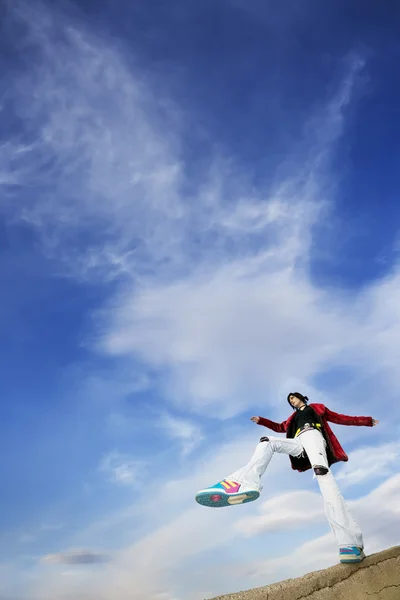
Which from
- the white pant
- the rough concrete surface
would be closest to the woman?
the white pant

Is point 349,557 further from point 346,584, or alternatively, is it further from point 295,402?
point 295,402

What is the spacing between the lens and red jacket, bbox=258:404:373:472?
26.0ft

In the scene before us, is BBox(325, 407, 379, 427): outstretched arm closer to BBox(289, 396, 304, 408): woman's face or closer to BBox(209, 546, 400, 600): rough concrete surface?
BBox(289, 396, 304, 408): woman's face

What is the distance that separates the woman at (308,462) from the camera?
22.1 ft

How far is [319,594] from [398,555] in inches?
84.1

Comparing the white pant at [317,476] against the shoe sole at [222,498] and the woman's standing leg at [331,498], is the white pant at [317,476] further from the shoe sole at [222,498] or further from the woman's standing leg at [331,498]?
the shoe sole at [222,498]

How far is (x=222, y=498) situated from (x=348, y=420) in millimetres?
2840

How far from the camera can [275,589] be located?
5.65 metres

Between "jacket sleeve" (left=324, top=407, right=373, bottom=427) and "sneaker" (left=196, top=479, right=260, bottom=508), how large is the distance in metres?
2.15

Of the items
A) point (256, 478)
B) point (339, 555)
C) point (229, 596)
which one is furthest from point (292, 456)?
point (229, 596)

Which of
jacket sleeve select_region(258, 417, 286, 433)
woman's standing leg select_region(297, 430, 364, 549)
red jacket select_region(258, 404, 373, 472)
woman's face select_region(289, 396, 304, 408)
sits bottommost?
woman's standing leg select_region(297, 430, 364, 549)

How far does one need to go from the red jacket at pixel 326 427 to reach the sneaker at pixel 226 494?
1439 mm

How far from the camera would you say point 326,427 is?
8172 millimetres

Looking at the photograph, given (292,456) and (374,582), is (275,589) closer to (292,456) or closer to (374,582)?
(374,582)
